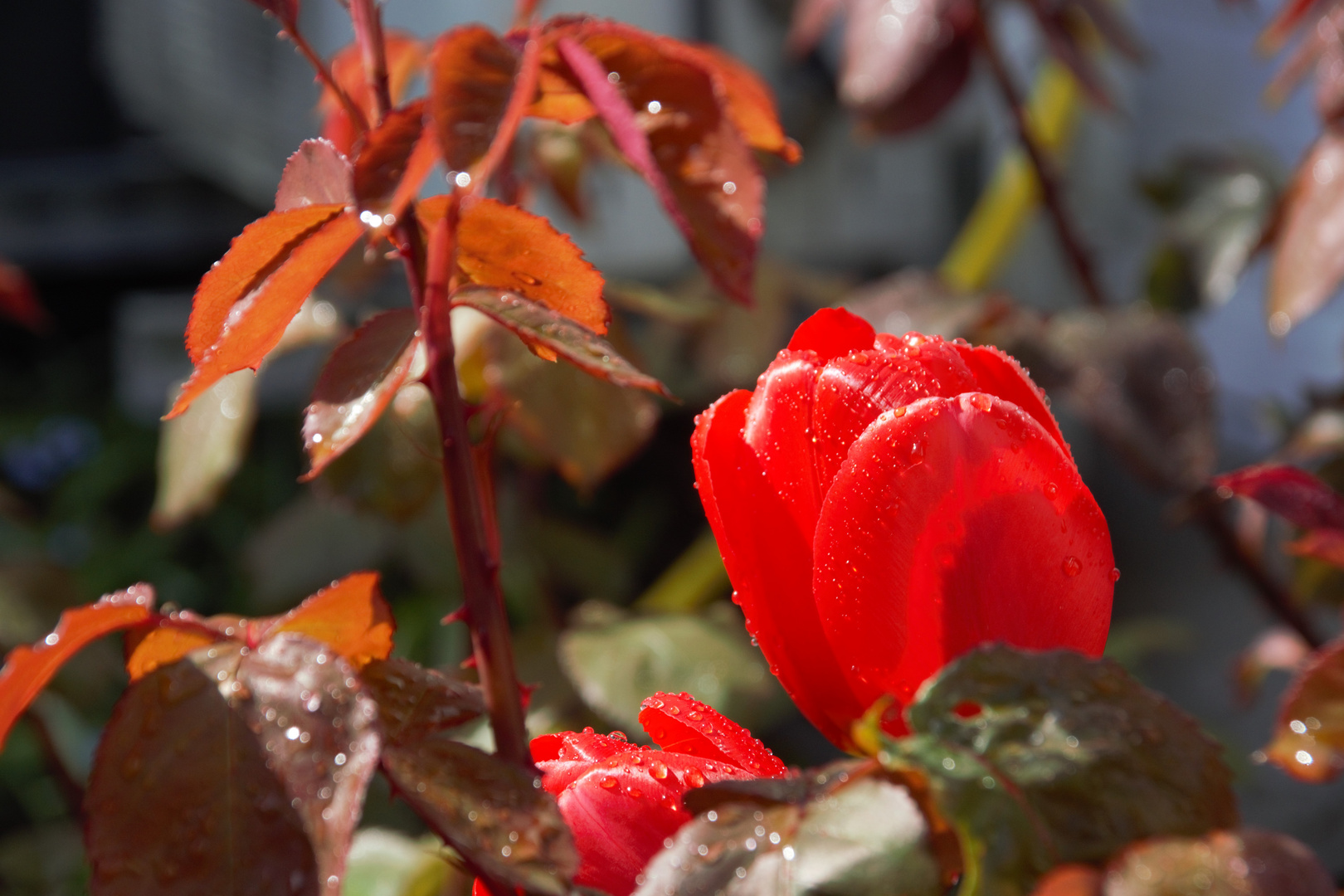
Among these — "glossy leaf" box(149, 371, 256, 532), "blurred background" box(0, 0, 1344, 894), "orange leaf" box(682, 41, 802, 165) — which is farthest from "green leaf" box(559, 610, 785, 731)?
"orange leaf" box(682, 41, 802, 165)

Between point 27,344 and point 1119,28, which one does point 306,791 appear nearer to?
point 1119,28

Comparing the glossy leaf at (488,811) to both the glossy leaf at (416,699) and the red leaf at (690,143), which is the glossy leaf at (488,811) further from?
the red leaf at (690,143)

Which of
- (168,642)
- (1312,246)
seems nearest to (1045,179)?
(1312,246)

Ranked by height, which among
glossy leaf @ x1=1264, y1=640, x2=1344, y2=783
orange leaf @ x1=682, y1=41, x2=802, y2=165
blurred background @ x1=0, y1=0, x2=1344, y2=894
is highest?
orange leaf @ x1=682, y1=41, x2=802, y2=165

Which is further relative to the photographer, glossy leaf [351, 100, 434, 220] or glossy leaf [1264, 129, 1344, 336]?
glossy leaf [1264, 129, 1344, 336]

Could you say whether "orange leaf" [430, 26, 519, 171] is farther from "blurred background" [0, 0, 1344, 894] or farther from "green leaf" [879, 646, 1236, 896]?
"blurred background" [0, 0, 1344, 894]

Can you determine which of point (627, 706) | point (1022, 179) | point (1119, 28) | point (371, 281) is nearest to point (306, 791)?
point (627, 706)
